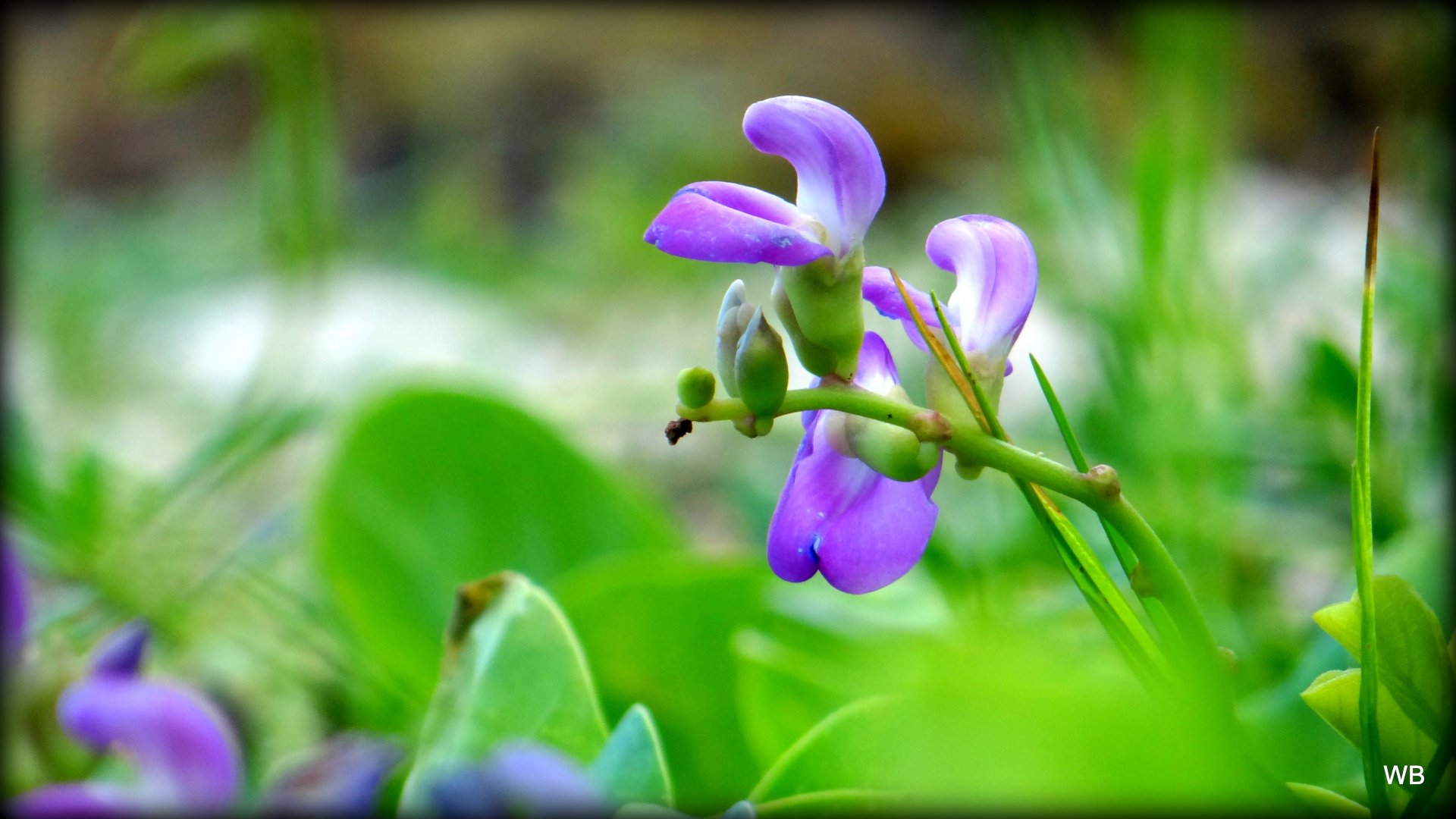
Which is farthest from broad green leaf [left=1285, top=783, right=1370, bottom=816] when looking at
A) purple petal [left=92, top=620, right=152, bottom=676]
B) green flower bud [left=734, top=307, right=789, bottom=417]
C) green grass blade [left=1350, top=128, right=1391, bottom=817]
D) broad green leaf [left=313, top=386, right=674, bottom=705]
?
broad green leaf [left=313, top=386, right=674, bottom=705]

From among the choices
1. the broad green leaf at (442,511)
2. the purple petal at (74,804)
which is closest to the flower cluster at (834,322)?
the purple petal at (74,804)

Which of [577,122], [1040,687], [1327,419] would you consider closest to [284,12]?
[1327,419]

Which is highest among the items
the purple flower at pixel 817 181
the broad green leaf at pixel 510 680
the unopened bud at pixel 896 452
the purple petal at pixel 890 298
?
the purple flower at pixel 817 181

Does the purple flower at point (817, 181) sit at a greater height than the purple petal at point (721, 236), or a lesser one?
greater

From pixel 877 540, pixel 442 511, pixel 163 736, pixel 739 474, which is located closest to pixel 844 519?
pixel 877 540

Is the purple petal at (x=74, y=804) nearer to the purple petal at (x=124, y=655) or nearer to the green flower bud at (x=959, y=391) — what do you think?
the purple petal at (x=124, y=655)

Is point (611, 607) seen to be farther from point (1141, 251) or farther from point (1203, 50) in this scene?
point (1203, 50)
